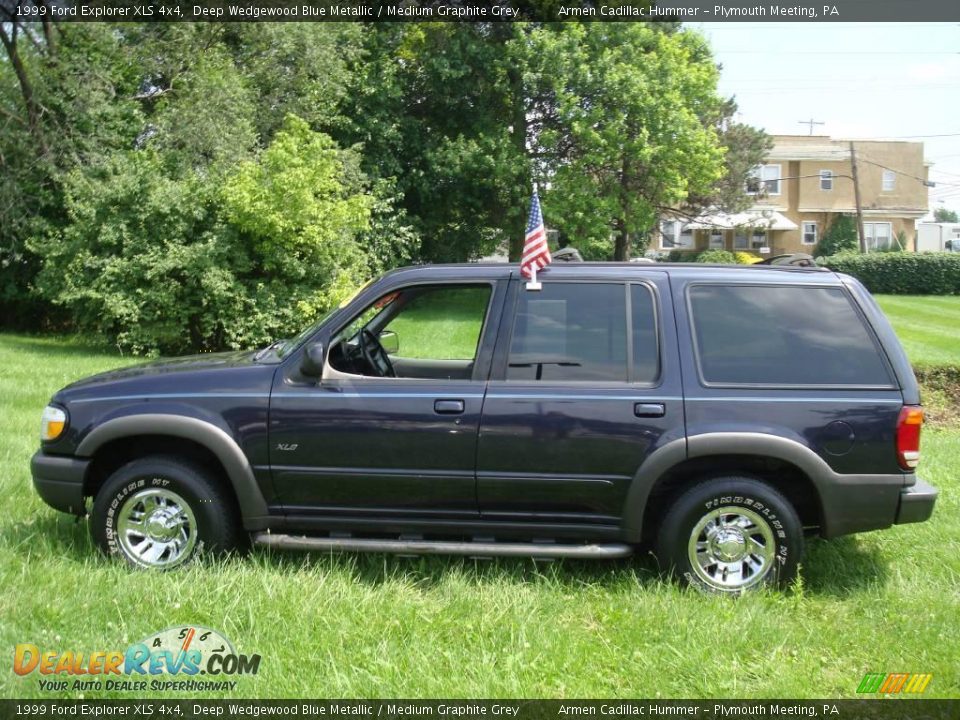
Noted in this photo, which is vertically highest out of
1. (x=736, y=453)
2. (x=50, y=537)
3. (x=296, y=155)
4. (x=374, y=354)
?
(x=296, y=155)

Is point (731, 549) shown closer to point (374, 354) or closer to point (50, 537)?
point (374, 354)

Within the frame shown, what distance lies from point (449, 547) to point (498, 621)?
1.87 feet

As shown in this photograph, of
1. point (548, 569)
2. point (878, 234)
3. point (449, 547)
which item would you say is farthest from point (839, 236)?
point (449, 547)

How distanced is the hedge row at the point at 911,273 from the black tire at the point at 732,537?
114 ft

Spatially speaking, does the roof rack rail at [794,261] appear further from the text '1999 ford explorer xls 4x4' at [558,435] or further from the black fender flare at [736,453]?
the black fender flare at [736,453]

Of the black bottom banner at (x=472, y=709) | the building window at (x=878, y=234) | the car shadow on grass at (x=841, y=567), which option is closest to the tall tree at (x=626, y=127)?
the car shadow on grass at (x=841, y=567)

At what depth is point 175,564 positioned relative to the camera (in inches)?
192

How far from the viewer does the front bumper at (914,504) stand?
461 cm

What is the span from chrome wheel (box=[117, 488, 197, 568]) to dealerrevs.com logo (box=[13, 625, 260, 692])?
0.90 m

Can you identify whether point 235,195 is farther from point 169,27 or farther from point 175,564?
point 175,564

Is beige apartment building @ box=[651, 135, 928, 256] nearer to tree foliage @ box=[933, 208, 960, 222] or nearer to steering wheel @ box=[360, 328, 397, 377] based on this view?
steering wheel @ box=[360, 328, 397, 377]

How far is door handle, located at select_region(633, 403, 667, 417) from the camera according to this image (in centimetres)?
466

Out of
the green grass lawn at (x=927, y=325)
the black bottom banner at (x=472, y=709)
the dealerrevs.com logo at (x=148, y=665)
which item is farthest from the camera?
the green grass lawn at (x=927, y=325)

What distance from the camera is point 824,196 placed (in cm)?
4956
